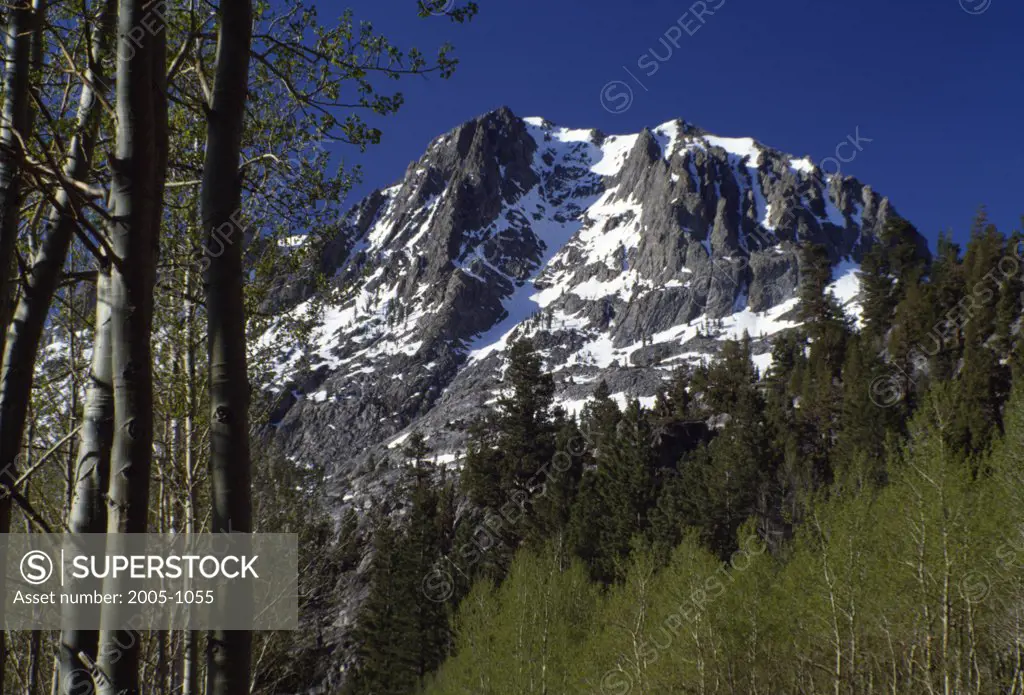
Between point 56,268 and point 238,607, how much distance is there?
95.1 inches

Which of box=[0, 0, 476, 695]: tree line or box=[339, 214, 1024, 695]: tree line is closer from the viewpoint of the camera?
box=[0, 0, 476, 695]: tree line

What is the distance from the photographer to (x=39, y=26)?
3949 mm

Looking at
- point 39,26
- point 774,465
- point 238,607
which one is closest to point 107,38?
point 39,26

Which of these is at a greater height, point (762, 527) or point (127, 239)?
point (127, 239)

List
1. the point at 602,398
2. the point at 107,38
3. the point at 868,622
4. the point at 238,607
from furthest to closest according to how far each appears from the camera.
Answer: the point at 602,398 < the point at 868,622 < the point at 107,38 < the point at 238,607

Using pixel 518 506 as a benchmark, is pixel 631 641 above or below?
below

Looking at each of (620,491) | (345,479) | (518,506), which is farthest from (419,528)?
(345,479)

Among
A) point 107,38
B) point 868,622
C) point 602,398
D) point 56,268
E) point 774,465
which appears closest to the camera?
point 56,268

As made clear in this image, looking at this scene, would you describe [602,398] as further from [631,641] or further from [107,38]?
[107,38]

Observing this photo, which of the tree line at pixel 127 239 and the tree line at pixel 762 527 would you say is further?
the tree line at pixel 762 527

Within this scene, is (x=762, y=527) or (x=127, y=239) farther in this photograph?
(x=762, y=527)

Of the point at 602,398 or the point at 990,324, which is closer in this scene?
the point at 990,324

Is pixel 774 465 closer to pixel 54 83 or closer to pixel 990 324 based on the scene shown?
pixel 990 324

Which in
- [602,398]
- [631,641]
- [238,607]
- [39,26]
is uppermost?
[602,398]
